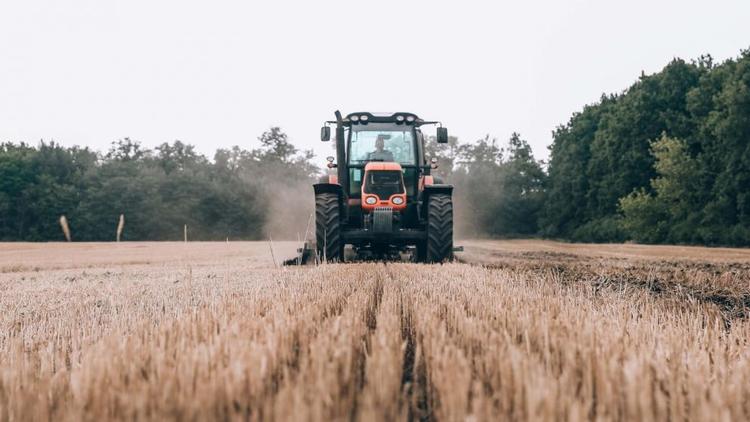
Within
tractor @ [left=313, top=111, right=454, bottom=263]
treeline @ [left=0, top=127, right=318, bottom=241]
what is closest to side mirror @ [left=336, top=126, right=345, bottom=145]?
tractor @ [left=313, top=111, right=454, bottom=263]

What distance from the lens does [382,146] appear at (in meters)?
10.9

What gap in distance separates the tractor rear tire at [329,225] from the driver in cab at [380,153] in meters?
A: 1.46

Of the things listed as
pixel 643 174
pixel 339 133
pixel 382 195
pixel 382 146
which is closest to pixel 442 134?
pixel 382 146

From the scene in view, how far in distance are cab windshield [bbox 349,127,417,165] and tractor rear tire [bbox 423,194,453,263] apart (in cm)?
147

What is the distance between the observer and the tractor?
969cm

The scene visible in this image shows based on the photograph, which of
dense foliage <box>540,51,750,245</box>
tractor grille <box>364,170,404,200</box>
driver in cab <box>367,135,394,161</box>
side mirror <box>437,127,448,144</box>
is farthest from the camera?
dense foliage <box>540,51,750,245</box>

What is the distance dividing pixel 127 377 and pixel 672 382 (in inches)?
61.2

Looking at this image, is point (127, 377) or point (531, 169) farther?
point (531, 169)

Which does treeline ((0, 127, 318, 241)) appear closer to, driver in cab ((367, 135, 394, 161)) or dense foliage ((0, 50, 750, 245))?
dense foliage ((0, 50, 750, 245))

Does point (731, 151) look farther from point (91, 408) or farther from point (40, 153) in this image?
point (40, 153)

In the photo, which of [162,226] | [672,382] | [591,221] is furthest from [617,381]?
[162,226]

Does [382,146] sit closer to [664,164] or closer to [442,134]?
[442,134]

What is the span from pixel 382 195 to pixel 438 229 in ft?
3.96

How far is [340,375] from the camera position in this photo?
1.52 m
